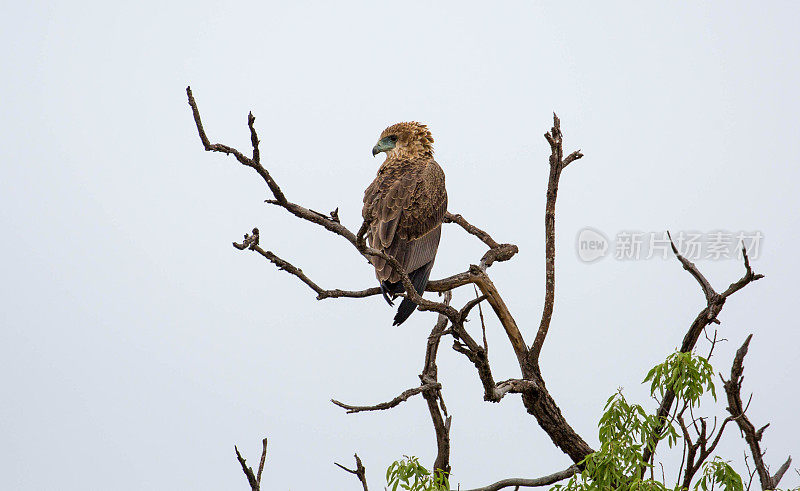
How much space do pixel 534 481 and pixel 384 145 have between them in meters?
3.27

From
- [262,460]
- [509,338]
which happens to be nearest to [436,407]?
[509,338]

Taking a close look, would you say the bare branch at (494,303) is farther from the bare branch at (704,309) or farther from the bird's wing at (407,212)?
the bare branch at (704,309)

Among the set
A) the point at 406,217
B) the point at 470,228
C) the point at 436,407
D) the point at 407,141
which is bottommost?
the point at 436,407

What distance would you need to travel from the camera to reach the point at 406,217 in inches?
247

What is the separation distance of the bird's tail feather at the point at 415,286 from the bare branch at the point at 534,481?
1.36m

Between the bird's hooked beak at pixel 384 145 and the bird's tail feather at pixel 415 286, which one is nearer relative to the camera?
the bird's tail feather at pixel 415 286

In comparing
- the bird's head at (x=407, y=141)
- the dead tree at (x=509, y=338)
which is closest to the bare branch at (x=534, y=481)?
the dead tree at (x=509, y=338)

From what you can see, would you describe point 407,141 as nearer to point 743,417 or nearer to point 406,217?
point 406,217

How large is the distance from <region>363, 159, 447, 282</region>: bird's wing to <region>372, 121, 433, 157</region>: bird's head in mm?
413

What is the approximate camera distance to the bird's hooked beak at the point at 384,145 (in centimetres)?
721

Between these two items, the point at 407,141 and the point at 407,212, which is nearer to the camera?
the point at 407,212

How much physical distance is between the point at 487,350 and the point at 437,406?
136 centimetres

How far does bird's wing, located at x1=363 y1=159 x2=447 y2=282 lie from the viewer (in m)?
6.16

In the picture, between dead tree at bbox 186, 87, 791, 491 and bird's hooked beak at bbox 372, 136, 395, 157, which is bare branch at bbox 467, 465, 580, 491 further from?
bird's hooked beak at bbox 372, 136, 395, 157
